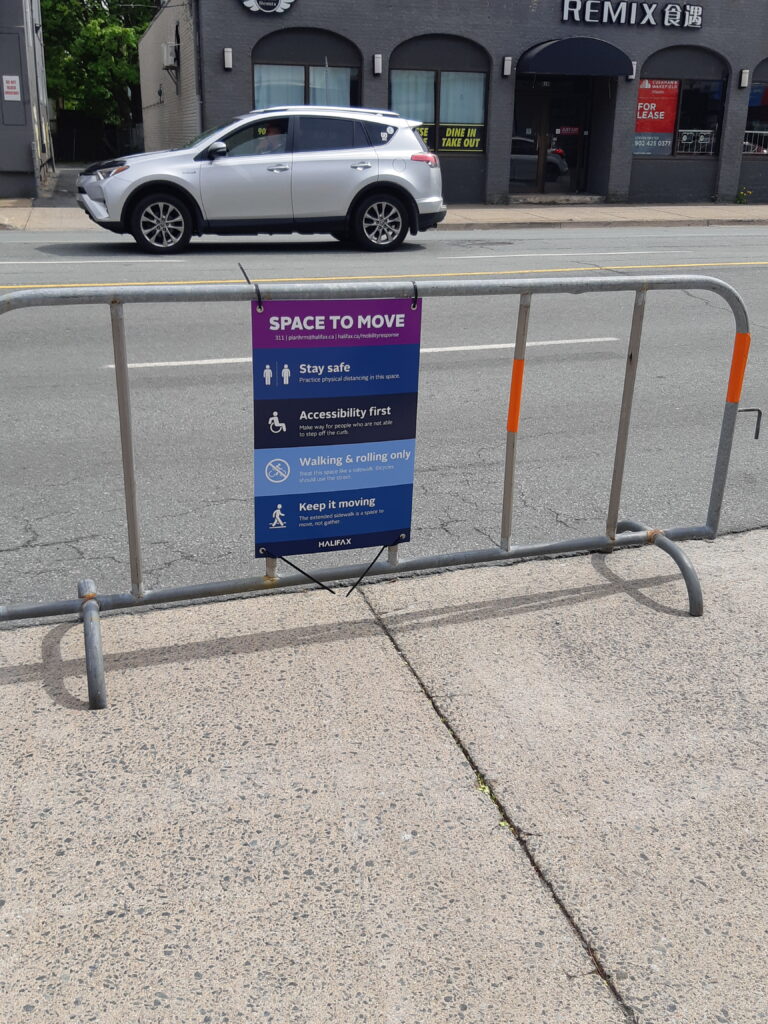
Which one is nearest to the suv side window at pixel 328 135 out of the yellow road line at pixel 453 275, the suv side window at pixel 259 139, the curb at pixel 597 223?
the suv side window at pixel 259 139

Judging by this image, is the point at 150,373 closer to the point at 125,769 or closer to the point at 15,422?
the point at 15,422

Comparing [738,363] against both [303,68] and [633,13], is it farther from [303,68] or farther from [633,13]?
[633,13]

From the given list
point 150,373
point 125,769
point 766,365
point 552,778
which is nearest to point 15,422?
point 150,373

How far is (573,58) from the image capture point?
2391cm

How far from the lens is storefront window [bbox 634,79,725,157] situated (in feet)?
84.3

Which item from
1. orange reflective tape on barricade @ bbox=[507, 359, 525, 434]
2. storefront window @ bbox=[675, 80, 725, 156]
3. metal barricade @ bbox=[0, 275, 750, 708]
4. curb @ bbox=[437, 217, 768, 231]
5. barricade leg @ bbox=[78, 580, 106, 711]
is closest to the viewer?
barricade leg @ bbox=[78, 580, 106, 711]

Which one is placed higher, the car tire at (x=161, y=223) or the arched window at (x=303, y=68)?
the arched window at (x=303, y=68)

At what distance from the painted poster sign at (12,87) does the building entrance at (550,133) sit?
11.9m

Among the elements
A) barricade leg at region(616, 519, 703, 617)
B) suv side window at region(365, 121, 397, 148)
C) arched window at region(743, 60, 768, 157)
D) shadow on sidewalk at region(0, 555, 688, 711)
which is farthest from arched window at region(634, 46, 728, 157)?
shadow on sidewalk at region(0, 555, 688, 711)

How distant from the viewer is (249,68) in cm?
2278

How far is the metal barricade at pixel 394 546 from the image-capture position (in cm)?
345

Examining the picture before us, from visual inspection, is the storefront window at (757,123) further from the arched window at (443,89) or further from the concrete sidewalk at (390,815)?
the concrete sidewalk at (390,815)

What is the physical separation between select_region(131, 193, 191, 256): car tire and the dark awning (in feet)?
42.7

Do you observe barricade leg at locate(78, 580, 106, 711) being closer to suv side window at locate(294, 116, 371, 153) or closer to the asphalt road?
the asphalt road
